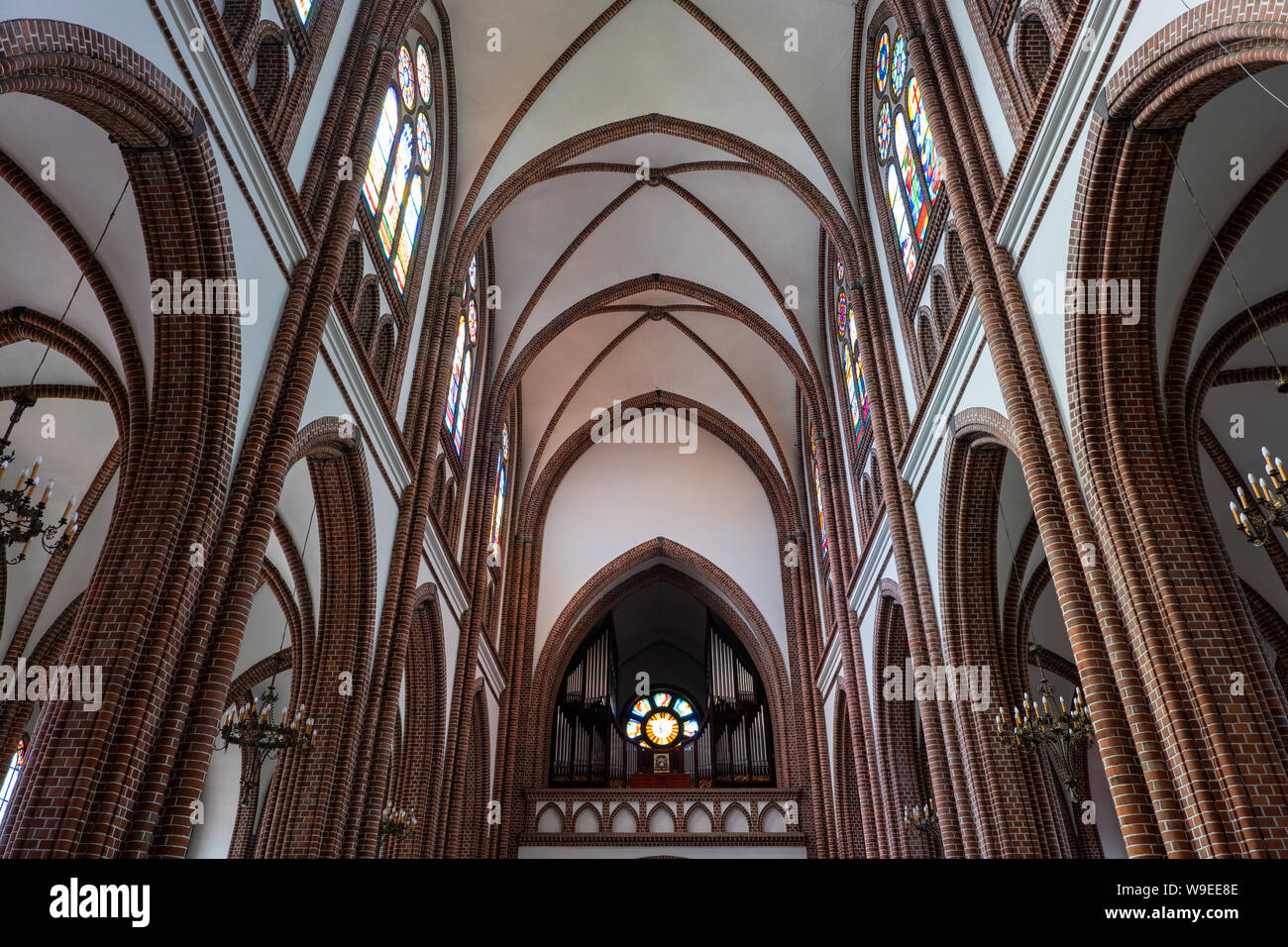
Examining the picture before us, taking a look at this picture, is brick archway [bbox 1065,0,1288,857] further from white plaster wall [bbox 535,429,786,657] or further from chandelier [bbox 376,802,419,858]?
white plaster wall [bbox 535,429,786,657]

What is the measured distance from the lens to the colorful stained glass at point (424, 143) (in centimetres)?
1435

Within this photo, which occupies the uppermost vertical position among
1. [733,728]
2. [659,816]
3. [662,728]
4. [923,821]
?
[662,728]

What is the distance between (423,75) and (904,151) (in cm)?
754

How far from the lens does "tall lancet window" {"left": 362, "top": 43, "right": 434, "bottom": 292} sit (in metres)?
12.5

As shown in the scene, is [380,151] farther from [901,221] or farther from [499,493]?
[499,493]

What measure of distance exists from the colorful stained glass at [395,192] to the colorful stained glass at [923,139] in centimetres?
723

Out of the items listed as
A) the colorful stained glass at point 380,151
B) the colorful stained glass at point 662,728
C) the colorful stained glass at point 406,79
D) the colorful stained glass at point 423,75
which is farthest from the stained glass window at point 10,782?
the colorful stained glass at point 662,728

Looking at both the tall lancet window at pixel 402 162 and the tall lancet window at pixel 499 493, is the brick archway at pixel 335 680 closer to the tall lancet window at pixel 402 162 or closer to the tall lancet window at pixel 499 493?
the tall lancet window at pixel 402 162

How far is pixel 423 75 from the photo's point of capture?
14.6 meters

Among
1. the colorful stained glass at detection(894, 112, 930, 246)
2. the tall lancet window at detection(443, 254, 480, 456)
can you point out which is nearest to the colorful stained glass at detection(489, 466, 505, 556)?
the tall lancet window at detection(443, 254, 480, 456)

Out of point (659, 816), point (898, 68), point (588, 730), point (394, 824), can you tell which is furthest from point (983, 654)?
point (588, 730)

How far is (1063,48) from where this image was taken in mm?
8102
